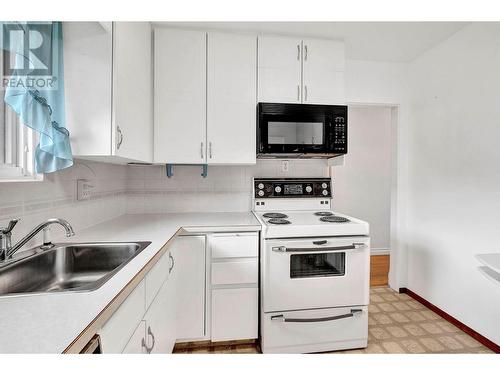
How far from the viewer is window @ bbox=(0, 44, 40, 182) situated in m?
1.03

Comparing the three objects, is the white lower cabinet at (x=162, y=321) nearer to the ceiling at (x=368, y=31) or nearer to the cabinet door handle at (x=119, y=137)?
the cabinet door handle at (x=119, y=137)

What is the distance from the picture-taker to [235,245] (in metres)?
1.72

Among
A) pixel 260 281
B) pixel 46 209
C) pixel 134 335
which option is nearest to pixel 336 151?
pixel 260 281

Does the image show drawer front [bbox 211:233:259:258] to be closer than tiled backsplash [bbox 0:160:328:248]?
Yes

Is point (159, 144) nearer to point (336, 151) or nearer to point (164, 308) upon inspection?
point (164, 308)

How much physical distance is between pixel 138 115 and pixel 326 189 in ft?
5.58

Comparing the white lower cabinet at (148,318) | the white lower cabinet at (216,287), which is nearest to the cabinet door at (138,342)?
the white lower cabinet at (148,318)

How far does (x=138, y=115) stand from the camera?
1562 millimetres

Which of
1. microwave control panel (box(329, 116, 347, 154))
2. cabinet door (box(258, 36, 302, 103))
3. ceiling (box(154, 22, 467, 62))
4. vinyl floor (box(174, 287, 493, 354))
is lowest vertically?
vinyl floor (box(174, 287, 493, 354))

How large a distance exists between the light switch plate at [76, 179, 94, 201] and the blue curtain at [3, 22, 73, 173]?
0.41 metres

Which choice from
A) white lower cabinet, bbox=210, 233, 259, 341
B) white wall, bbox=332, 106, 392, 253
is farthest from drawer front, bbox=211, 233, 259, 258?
white wall, bbox=332, 106, 392, 253

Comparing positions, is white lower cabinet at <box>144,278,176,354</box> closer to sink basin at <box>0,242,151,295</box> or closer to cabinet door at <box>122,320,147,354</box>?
cabinet door at <box>122,320,147,354</box>

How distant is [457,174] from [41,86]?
2756 millimetres

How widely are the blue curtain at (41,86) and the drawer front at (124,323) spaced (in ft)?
2.33
